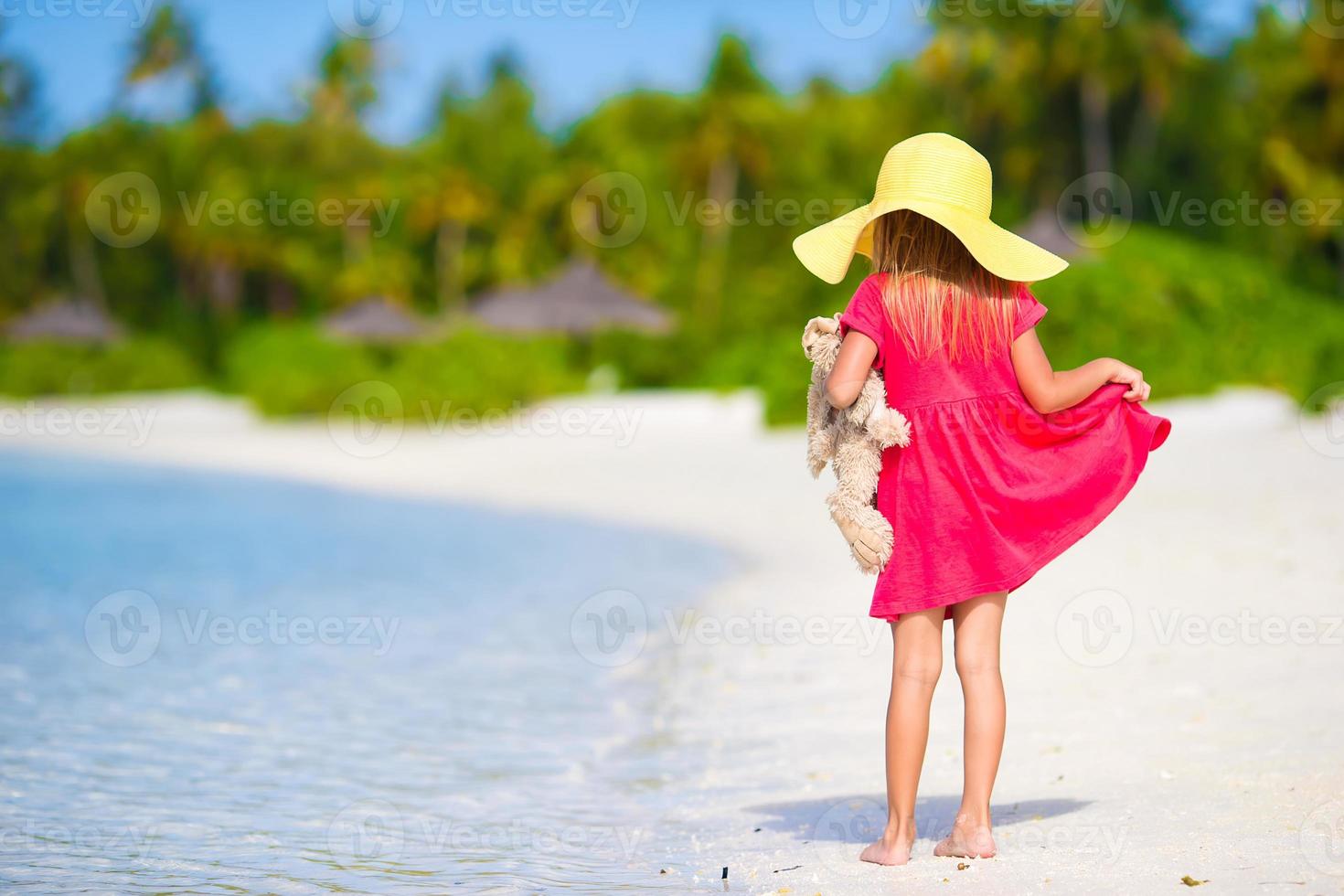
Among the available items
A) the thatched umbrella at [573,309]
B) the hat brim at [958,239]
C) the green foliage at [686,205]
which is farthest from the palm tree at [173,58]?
the hat brim at [958,239]

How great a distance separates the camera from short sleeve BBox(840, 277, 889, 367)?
134 inches

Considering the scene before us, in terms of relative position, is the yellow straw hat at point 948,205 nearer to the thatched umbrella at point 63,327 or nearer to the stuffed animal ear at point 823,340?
the stuffed animal ear at point 823,340

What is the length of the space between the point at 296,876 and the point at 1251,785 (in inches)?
101

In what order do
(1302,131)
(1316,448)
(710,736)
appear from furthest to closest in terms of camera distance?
(1302,131), (1316,448), (710,736)

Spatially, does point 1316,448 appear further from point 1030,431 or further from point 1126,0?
point 1126,0

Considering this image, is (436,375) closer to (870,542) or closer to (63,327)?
(63,327)

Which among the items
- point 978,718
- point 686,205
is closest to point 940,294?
point 978,718

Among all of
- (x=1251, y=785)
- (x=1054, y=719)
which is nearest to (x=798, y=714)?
(x=1054, y=719)

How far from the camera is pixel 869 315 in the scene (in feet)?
11.2

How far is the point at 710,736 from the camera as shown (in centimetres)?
548

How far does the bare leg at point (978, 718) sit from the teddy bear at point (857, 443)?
0.27 m

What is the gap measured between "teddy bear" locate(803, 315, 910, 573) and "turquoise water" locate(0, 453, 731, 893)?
106cm

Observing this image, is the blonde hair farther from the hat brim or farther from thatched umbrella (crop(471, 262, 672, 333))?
thatched umbrella (crop(471, 262, 672, 333))

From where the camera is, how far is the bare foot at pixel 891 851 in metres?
3.44
